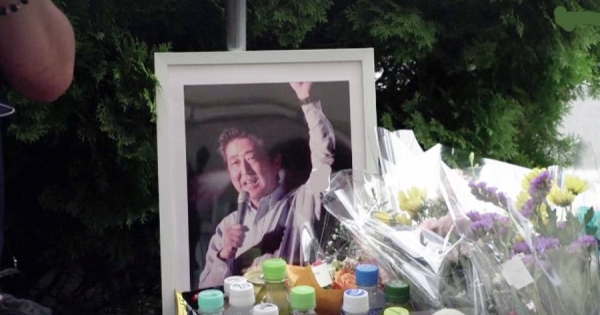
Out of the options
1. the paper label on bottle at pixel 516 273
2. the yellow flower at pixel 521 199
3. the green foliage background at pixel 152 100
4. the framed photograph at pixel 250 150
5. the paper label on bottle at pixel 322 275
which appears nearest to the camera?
the paper label on bottle at pixel 516 273

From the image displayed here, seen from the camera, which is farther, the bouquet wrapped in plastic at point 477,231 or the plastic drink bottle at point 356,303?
the plastic drink bottle at point 356,303

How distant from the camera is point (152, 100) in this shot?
1.24 metres

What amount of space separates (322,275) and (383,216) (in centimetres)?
12

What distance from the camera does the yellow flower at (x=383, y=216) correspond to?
904 mm

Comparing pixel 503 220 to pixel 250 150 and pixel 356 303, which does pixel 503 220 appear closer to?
pixel 356 303

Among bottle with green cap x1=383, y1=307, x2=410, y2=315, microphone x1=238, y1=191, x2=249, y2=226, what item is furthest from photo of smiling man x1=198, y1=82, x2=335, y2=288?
bottle with green cap x1=383, y1=307, x2=410, y2=315

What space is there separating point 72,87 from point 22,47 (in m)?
0.45

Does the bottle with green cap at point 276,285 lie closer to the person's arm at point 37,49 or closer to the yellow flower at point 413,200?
the yellow flower at point 413,200

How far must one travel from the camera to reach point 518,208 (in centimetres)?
80

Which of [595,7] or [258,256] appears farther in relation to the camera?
[595,7]

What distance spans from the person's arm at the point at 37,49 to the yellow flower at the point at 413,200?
51 cm

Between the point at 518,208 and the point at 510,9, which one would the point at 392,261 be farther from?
the point at 510,9

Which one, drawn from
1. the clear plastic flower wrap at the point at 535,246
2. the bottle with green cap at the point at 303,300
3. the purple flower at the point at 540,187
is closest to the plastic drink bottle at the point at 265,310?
the bottle with green cap at the point at 303,300

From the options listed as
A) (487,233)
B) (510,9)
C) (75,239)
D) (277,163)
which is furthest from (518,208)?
(75,239)
